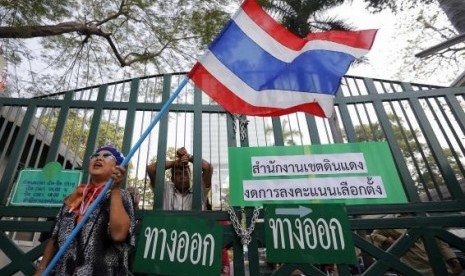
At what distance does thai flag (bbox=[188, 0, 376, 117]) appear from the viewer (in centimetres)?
245

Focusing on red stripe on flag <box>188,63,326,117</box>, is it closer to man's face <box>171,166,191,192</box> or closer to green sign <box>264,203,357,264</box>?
green sign <box>264,203,357,264</box>

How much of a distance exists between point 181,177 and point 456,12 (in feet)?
15.0

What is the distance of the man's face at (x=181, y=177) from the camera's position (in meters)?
3.07

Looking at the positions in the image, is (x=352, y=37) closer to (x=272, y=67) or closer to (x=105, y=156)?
(x=272, y=67)

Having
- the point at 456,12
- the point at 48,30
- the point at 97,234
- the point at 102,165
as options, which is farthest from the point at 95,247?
the point at 48,30

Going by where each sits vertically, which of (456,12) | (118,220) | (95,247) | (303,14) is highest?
(303,14)

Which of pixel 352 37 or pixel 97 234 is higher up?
pixel 352 37

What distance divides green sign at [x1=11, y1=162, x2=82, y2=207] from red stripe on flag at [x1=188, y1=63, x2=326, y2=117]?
146cm

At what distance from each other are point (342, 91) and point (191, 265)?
2286 mm

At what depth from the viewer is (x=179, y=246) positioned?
2.35 metres

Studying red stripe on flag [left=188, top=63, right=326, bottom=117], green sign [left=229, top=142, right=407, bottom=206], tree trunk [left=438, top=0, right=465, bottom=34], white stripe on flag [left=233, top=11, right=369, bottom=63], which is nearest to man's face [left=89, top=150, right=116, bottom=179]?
red stripe on flag [left=188, top=63, right=326, bottom=117]

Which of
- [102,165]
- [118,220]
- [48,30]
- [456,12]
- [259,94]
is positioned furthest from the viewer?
[48,30]

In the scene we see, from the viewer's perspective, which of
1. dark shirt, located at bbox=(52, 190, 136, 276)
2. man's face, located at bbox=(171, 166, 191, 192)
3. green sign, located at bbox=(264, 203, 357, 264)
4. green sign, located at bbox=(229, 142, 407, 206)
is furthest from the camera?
man's face, located at bbox=(171, 166, 191, 192)

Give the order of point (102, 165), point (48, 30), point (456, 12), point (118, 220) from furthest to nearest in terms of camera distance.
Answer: point (48, 30) < point (456, 12) < point (102, 165) < point (118, 220)
